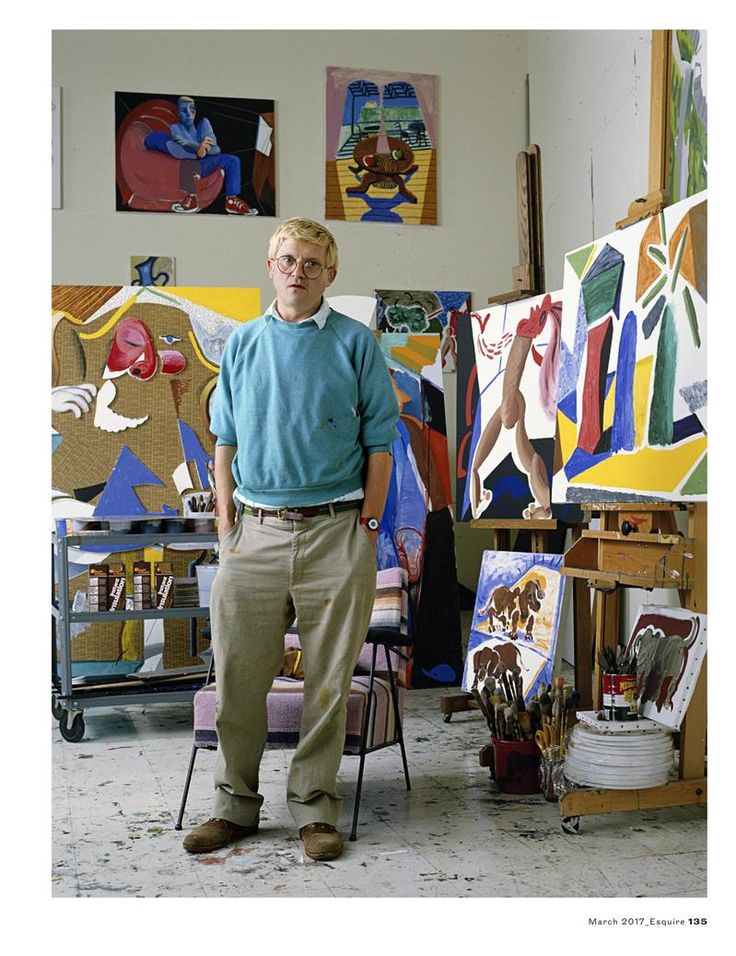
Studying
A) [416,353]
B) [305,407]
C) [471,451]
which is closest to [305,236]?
[305,407]

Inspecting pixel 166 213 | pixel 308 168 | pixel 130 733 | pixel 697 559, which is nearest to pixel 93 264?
pixel 166 213

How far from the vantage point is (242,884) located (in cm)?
241

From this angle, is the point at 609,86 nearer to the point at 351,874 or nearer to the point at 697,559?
the point at 697,559

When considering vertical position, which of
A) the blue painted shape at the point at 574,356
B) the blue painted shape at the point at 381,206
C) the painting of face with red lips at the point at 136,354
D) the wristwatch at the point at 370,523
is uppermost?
the blue painted shape at the point at 381,206

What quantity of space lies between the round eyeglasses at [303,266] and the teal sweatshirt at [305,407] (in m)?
0.12

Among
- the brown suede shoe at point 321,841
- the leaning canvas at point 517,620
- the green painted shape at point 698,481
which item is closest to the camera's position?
the brown suede shoe at point 321,841

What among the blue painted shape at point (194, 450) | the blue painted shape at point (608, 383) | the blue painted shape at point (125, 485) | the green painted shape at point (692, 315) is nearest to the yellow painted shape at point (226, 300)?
the blue painted shape at point (194, 450)

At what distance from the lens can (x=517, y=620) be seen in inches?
155

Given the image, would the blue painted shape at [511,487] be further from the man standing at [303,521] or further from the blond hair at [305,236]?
the blond hair at [305,236]

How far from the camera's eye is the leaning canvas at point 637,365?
2834mm

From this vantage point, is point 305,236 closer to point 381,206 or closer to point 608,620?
point 608,620

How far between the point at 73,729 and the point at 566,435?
2.14 m

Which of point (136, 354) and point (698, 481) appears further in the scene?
point (136, 354)

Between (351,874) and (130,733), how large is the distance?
1.88 m
